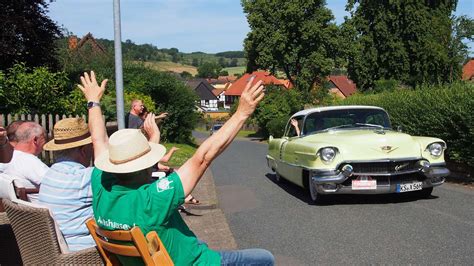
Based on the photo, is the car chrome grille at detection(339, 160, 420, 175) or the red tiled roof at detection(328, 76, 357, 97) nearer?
the car chrome grille at detection(339, 160, 420, 175)

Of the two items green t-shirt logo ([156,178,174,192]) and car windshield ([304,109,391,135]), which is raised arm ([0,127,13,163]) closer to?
green t-shirt logo ([156,178,174,192])

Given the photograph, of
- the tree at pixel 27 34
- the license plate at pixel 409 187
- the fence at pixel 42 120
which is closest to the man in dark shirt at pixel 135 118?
the fence at pixel 42 120

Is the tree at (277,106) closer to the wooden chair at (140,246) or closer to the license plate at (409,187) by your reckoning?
the license plate at (409,187)

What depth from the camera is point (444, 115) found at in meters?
11.8

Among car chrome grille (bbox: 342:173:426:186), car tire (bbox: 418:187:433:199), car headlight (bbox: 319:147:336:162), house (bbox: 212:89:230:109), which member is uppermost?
car headlight (bbox: 319:147:336:162)

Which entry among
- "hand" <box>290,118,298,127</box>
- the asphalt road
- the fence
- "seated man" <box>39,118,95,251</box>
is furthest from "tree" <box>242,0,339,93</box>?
"seated man" <box>39,118,95,251</box>

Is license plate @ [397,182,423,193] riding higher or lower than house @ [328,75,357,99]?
higher

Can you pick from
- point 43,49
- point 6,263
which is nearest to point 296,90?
point 43,49

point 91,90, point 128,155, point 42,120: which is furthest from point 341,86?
point 128,155

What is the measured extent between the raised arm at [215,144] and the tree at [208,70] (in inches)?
6245

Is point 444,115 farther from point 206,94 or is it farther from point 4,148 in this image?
point 206,94

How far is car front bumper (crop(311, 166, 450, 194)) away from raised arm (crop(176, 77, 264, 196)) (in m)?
5.17

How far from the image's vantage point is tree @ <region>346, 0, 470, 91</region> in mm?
44906

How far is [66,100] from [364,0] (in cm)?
4066
